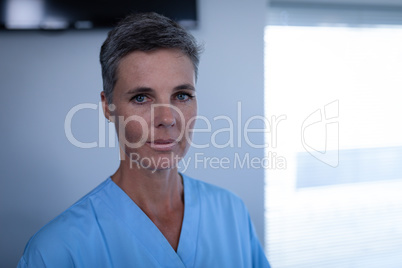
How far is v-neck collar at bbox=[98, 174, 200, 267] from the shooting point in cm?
75

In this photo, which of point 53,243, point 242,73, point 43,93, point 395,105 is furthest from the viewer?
point 395,105

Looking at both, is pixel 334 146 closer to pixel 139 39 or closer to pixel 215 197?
pixel 215 197

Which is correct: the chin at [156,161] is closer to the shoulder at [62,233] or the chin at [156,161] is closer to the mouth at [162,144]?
the mouth at [162,144]

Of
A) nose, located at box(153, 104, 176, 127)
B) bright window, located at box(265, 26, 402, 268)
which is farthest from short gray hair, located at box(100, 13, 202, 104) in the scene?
bright window, located at box(265, 26, 402, 268)

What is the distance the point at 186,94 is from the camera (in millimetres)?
753

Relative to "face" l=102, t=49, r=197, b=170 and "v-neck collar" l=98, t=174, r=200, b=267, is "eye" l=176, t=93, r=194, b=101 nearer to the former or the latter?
"face" l=102, t=49, r=197, b=170

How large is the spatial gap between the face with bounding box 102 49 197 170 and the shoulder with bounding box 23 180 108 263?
0.56ft

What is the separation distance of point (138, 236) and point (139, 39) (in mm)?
462

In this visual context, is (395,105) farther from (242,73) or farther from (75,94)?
(75,94)

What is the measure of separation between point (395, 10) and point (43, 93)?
1.84 metres

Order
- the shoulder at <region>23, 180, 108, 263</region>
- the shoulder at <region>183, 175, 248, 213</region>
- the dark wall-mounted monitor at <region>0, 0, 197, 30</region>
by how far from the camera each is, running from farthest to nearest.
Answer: the dark wall-mounted monitor at <region>0, 0, 197, 30</region> → the shoulder at <region>183, 175, 248, 213</region> → the shoulder at <region>23, 180, 108, 263</region>

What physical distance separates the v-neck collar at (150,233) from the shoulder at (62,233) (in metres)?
0.06

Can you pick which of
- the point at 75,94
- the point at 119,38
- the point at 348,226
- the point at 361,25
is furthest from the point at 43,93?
the point at 348,226
